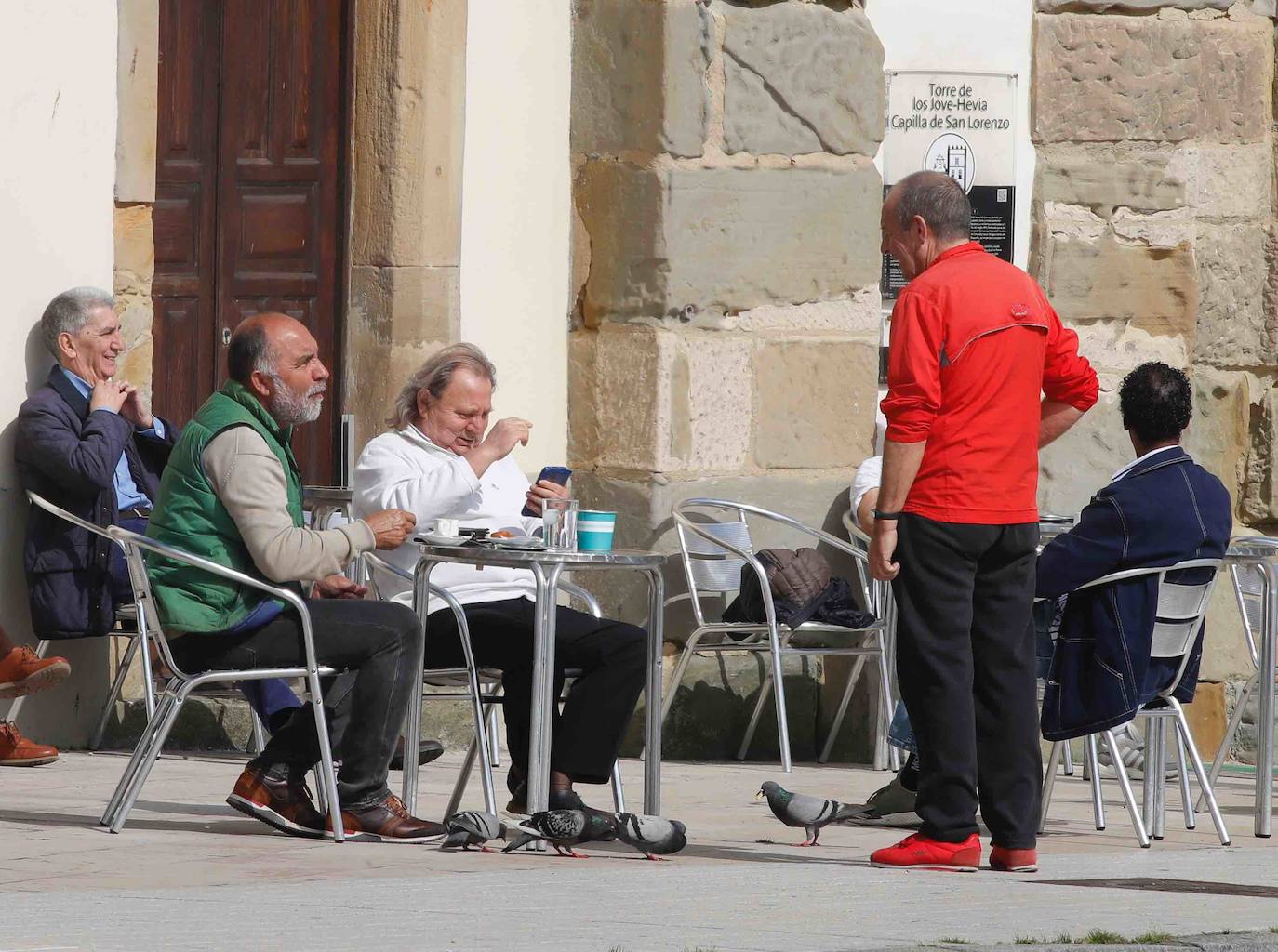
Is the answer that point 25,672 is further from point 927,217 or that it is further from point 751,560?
point 927,217

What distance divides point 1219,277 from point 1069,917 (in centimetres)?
460

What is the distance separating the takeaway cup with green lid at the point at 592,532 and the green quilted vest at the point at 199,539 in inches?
27.0

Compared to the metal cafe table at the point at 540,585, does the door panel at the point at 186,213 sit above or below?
above

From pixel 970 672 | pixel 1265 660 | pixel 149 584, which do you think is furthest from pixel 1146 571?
pixel 149 584

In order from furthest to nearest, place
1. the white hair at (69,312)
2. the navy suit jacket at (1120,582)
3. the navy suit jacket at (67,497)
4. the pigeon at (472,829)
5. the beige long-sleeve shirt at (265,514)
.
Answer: the white hair at (69,312)
the navy suit jacket at (67,497)
the navy suit jacket at (1120,582)
the beige long-sleeve shirt at (265,514)
the pigeon at (472,829)

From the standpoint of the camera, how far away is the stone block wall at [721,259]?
7.40 meters

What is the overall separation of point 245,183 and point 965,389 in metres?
3.46

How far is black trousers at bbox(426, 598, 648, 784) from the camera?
18.2 ft

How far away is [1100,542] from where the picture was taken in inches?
220

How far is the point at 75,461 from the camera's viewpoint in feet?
21.2

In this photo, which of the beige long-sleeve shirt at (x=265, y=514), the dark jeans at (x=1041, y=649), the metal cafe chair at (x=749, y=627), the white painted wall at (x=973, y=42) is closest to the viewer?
the beige long-sleeve shirt at (x=265, y=514)

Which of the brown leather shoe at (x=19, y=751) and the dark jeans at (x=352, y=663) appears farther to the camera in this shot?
the brown leather shoe at (x=19, y=751)

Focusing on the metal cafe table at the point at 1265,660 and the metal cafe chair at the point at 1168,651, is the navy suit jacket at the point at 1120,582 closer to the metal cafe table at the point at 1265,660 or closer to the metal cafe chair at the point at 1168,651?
the metal cafe chair at the point at 1168,651

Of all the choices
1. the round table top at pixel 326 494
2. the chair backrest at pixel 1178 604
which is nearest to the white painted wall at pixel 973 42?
the round table top at pixel 326 494
